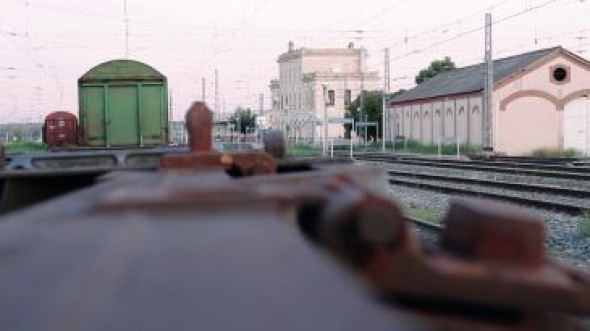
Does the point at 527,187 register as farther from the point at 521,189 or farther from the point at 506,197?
the point at 506,197

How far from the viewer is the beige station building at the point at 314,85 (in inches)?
4417

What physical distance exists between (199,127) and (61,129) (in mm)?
14825

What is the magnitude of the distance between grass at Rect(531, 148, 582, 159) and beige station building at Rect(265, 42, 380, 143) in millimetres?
48983

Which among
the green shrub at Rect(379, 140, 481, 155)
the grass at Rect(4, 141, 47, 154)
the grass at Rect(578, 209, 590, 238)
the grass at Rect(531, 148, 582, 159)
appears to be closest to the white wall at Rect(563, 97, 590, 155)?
the grass at Rect(531, 148, 582, 159)

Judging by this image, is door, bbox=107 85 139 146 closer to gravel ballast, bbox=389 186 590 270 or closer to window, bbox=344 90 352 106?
gravel ballast, bbox=389 186 590 270

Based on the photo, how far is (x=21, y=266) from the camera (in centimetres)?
179

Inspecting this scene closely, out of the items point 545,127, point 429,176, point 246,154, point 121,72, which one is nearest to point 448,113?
point 545,127

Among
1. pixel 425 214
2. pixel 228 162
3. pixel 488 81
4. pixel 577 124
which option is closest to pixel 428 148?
pixel 577 124

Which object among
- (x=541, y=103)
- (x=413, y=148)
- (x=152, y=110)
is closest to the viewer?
(x=152, y=110)

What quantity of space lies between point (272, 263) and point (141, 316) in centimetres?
27

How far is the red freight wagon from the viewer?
1734 cm

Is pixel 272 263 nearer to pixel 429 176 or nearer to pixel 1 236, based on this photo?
pixel 1 236

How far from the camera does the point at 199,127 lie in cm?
374

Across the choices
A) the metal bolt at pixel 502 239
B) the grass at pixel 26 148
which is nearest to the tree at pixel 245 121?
the grass at pixel 26 148
